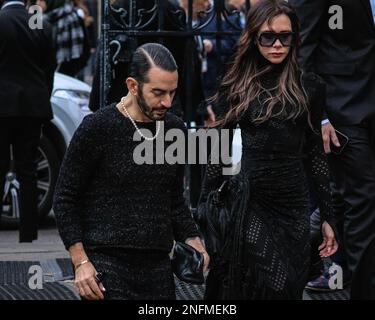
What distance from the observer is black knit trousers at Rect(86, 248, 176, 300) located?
4.29 meters

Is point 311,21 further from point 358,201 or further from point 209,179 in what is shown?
point 209,179

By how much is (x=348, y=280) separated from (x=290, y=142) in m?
2.02

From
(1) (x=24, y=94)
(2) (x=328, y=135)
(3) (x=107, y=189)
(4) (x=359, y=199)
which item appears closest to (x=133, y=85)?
(3) (x=107, y=189)

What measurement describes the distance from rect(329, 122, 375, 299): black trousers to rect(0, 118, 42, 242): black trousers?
9.64 feet

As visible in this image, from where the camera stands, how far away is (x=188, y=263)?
4.41 meters

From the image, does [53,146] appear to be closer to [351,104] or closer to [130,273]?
[351,104]

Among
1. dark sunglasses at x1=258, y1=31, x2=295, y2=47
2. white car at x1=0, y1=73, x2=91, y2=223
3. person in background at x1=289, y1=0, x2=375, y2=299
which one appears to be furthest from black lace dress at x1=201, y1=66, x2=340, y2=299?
white car at x1=0, y1=73, x2=91, y2=223

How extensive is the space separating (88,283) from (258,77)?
1260mm

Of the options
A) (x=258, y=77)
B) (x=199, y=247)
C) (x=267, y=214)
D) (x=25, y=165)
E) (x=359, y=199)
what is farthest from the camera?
(x=25, y=165)

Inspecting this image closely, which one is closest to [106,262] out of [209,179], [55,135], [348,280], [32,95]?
[209,179]

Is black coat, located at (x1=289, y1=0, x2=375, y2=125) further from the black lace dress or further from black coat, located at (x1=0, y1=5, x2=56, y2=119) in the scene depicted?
black coat, located at (x1=0, y1=5, x2=56, y2=119)

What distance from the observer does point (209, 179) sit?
195 inches

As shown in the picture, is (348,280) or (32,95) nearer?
(348,280)

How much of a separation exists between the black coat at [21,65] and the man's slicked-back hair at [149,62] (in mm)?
3953
